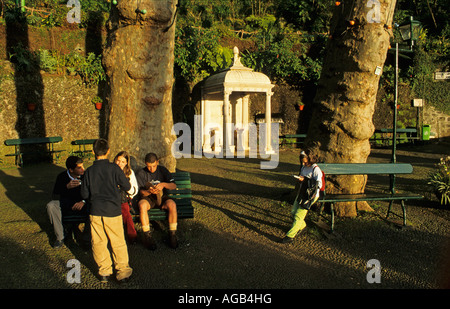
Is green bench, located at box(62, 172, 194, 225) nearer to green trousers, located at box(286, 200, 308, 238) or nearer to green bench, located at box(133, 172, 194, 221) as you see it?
green bench, located at box(133, 172, 194, 221)

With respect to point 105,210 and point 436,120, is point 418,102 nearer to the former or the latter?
point 436,120

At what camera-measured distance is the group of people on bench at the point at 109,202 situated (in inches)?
148

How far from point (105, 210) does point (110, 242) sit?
1.19ft

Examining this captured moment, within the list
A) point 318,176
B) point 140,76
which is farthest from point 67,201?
point 318,176

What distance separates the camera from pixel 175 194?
5520mm

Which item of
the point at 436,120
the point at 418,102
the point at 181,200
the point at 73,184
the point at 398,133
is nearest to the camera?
the point at 73,184

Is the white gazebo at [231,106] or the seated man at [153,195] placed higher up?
the white gazebo at [231,106]

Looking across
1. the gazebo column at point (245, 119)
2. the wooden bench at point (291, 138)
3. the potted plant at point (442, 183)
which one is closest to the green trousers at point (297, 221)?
the potted plant at point (442, 183)

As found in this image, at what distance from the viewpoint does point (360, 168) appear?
226 inches

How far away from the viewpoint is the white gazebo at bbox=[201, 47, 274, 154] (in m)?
13.8

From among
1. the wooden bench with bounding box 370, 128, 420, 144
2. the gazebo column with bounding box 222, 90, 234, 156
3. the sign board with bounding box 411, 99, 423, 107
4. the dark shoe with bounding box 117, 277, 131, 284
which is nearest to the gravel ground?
the dark shoe with bounding box 117, 277, 131, 284

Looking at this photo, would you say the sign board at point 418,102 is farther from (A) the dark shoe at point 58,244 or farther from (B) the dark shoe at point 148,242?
(A) the dark shoe at point 58,244

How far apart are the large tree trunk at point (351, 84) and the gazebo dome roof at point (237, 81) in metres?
7.45

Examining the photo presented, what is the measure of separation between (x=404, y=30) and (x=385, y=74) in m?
9.52
